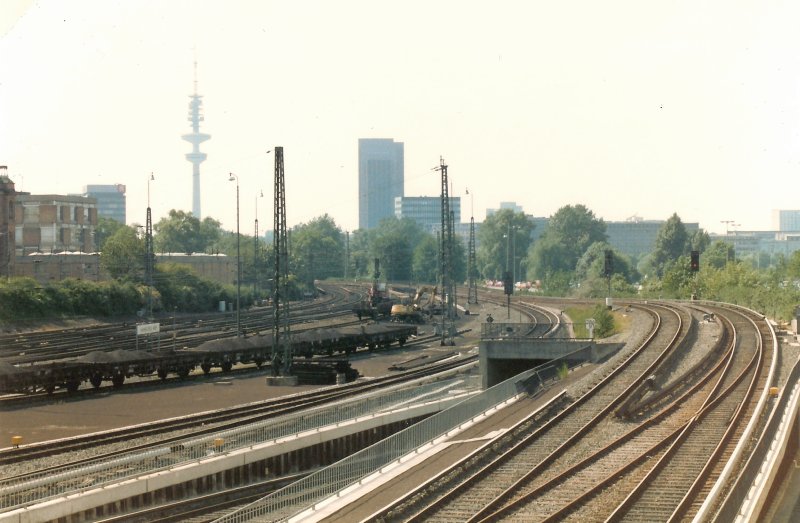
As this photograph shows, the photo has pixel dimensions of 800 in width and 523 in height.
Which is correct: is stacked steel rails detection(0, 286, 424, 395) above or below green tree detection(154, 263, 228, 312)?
below

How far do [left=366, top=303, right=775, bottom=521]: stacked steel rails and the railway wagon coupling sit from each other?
55.2ft

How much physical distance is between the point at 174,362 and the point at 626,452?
27.0 meters

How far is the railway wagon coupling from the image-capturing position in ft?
140

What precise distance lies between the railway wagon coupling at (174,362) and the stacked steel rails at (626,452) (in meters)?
16.8

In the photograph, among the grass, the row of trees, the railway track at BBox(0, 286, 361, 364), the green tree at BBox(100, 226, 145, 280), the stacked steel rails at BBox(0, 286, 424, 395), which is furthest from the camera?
the green tree at BBox(100, 226, 145, 280)

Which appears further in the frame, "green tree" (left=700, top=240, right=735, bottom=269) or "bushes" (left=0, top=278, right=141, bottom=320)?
"green tree" (left=700, top=240, right=735, bottom=269)

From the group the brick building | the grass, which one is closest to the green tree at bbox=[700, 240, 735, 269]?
the grass

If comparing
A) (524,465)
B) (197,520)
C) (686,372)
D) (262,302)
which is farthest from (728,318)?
(262,302)

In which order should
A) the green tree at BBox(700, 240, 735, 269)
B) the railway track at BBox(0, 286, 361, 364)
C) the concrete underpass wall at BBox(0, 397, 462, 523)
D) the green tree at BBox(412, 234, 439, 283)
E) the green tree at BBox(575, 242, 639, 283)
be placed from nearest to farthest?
the concrete underpass wall at BBox(0, 397, 462, 523), the railway track at BBox(0, 286, 361, 364), the green tree at BBox(700, 240, 735, 269), the green tree at BBox(575, 242, 639, 283), the green tree at BBox(412, 234, 439, 283)

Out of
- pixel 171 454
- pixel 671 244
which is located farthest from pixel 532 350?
pixel 671 244

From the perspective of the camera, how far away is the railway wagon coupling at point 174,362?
140 ft

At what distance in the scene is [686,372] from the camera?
40719 millimetres

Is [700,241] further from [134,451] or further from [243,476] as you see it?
[134,451]

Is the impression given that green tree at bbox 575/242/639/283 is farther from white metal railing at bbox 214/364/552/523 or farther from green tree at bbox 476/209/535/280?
white metal railing at bbox 214/364/552/523
